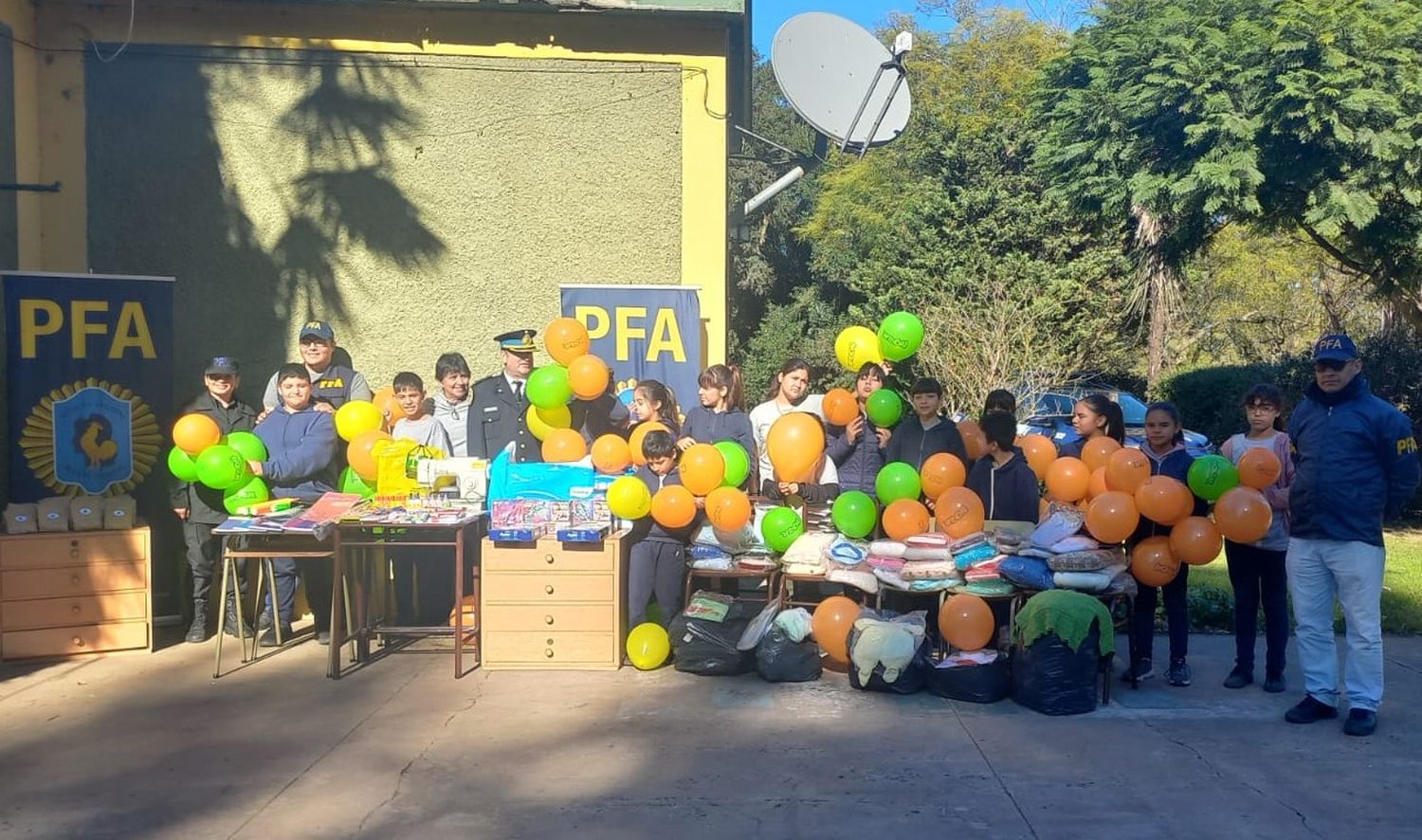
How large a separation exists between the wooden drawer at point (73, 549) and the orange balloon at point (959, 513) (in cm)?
482

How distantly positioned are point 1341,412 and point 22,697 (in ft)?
23.0

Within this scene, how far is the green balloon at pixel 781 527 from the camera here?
21.6 feet

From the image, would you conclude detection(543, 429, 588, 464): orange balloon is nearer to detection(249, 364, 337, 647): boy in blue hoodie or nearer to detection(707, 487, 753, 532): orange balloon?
detection(707, 487, 753, 532): orange balloon

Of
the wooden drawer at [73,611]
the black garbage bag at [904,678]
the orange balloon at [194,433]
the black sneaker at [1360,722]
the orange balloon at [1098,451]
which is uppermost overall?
the orange balloon at [194,433]

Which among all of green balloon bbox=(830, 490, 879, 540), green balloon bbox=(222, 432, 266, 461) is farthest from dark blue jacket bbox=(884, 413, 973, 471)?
green balloon bbox=(222, 432, 266, 461)

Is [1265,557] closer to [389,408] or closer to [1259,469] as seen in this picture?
[1259,469]

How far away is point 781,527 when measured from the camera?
21.6ft

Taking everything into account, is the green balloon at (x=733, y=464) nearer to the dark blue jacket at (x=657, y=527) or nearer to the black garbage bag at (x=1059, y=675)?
the dark blue jacket at (x=657, y=527)

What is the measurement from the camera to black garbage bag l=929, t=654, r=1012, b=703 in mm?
5973

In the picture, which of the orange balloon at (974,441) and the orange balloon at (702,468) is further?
the orange balloon at (974,441)

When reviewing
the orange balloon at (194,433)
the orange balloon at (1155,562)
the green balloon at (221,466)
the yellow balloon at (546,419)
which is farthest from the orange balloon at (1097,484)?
the orange balloon at (194,433)

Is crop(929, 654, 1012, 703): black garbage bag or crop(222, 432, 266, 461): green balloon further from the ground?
crop(222, 432, 266, 461): green balloon

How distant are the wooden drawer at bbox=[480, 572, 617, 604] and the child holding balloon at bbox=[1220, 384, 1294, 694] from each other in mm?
3509

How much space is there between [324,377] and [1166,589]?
5.40 metres
